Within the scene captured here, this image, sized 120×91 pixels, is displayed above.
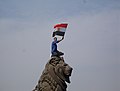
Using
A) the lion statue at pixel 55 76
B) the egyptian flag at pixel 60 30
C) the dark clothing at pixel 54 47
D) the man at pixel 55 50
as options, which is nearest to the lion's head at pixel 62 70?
the lion statue at pixel 55 76

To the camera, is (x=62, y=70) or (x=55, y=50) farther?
(x=55, y=50)

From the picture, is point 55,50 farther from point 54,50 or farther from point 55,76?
point 55,76

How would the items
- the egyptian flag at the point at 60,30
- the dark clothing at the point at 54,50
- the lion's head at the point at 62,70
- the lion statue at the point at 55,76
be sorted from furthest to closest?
the egyptian flag at the point at 60,30 < the dark clothing at the point at 54,50 < the lion's head at the point at 62,70 < the lion statue at the point at 55,76

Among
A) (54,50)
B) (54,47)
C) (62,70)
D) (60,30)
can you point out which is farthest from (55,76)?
(60,30)

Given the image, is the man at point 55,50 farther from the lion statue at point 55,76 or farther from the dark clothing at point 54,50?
the lion statue at point 55,76

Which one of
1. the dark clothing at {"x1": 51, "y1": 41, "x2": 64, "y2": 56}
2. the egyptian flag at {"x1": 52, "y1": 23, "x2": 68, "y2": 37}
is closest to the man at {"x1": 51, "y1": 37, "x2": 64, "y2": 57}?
the dark clothing at {"x1": 51, "y1": 41, "x2": 64, "y2": 56}

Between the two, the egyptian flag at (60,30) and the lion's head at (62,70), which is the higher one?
the egyptian flag at (60,30)

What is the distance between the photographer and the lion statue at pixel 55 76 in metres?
12.6

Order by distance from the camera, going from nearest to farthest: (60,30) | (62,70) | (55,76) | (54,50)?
(55,76) → (62,70) → (54,50) → (60,30)

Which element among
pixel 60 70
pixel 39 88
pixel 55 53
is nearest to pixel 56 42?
pixel 55 53

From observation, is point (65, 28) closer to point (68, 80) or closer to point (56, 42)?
point (56, 42)

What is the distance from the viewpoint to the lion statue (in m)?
12.6

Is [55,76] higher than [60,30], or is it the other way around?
[60,30]

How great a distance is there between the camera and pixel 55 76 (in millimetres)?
12680
